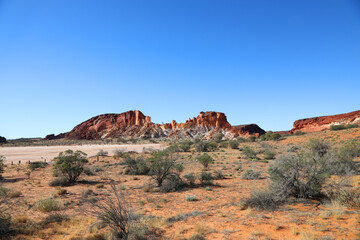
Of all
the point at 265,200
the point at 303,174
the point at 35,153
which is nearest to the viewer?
the point at 265,200

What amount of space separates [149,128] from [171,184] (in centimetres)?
9405

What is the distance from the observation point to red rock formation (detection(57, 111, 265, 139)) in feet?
310

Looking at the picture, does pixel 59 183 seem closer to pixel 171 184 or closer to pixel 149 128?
pixel 171 184

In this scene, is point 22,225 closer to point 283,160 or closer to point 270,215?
point 270,215

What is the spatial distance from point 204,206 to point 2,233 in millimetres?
7606

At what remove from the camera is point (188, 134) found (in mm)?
93062

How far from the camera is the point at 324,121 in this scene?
72500 millimetres

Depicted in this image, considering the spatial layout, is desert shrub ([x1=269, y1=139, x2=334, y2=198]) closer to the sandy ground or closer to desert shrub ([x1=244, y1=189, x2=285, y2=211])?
desert shrub ([x1=244, y1=189, x2=285, y2=211])

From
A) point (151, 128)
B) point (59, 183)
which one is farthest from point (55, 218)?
point (151, 128)

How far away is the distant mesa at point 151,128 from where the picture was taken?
93625 millimetres

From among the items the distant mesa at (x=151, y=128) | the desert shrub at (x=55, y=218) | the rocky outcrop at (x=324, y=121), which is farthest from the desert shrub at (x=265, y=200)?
the distant mesa at (x=151, y=128)

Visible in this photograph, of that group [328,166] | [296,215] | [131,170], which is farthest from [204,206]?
[131,170]

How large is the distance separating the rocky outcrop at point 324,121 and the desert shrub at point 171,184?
69.5 metres

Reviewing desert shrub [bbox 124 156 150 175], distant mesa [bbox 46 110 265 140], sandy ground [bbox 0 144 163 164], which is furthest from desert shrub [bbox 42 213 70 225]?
distant mesa [bbox 46 110 265 140]
